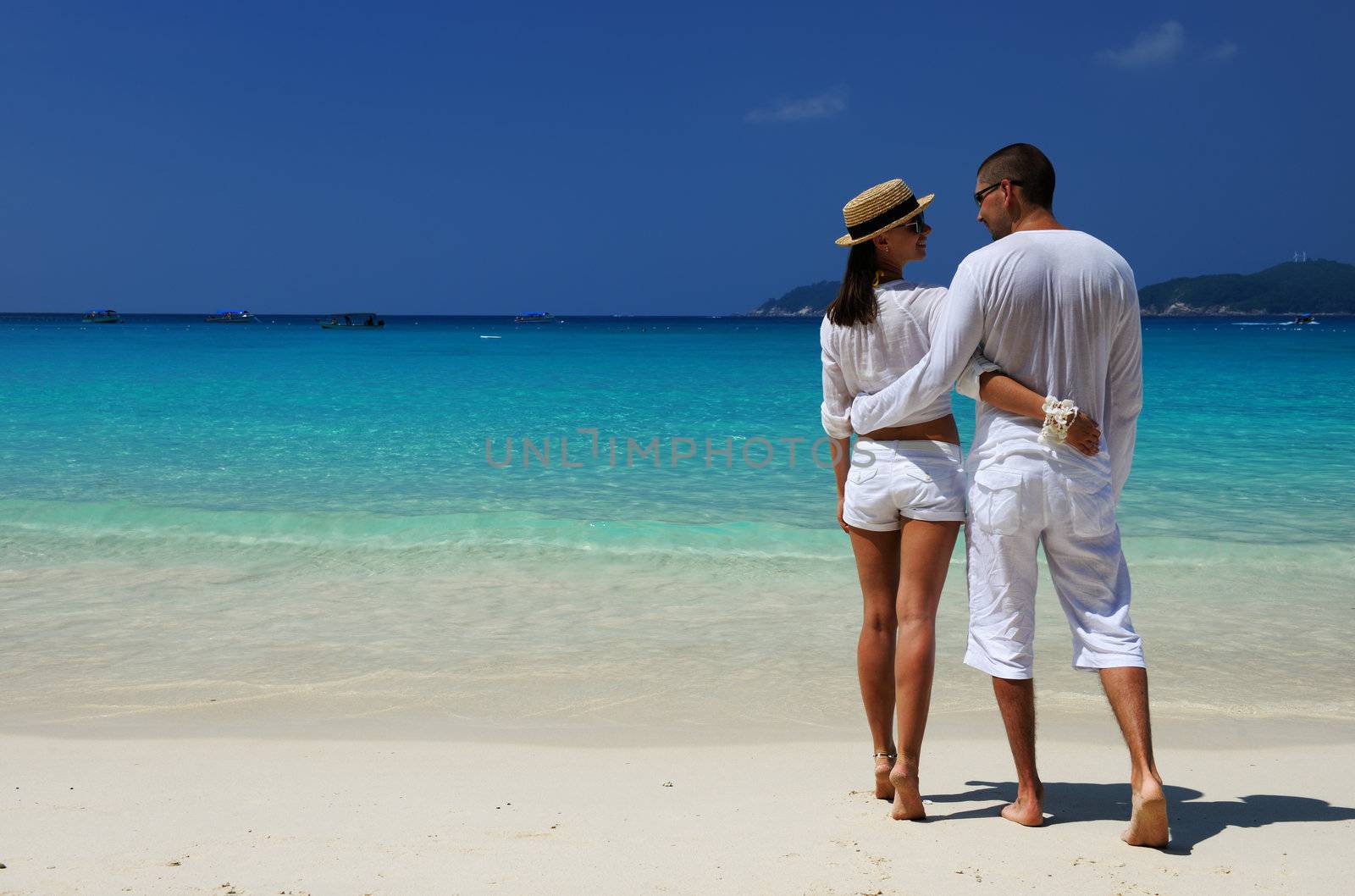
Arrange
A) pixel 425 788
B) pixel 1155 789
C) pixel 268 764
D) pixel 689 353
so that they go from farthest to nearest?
pixel 689 353, pixel 268 764, pixel 425 788, pixel 1155 789

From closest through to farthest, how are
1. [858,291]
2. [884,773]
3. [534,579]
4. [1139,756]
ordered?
[1139,756] < [858,291] < [884,773] < [534,579]

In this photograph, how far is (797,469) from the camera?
11.2 metres

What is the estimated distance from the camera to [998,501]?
2691 millimetres

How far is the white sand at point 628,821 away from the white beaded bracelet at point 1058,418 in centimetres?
108

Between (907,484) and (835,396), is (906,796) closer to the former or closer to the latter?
(907,484)

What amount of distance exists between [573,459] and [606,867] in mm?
9677

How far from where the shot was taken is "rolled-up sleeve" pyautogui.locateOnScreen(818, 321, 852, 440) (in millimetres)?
3029

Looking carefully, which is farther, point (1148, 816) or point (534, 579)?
point (534, 579)

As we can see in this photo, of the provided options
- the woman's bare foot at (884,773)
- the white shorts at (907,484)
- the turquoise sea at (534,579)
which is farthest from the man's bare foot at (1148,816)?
the turquoise sea at (534,579)

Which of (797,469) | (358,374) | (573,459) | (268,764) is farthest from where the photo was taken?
(358,374)

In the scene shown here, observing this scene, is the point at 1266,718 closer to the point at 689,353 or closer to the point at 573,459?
the point at 573,459


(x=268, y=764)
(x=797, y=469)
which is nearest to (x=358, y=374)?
(x=797, y=469)

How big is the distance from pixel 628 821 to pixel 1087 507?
5.03ft

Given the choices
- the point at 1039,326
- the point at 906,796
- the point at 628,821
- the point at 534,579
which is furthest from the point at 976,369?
the point at 534,579
